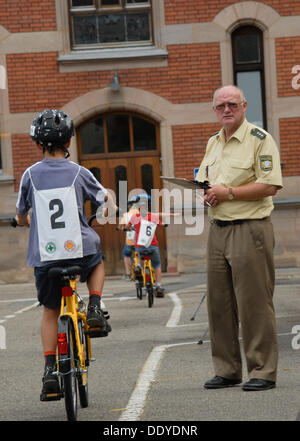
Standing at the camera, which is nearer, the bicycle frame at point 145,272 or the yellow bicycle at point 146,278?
the yellow bicycle at point 146,278

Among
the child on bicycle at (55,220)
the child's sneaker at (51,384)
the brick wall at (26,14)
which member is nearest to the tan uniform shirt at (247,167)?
the child on bicycle at (55,220)

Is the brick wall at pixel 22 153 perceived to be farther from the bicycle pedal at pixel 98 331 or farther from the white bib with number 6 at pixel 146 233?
the bicycle pedal at pixel 98 331

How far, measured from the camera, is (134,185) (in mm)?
20547

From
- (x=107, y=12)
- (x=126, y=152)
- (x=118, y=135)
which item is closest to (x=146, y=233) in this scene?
(x=126, y=152)

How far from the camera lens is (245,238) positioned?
20.5 feet

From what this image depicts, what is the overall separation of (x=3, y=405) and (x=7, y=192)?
14.0 meters

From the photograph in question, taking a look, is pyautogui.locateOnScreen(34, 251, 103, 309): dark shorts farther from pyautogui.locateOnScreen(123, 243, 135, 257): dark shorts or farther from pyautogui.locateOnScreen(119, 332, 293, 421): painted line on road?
pyautogui.locateOnScreen(123, 243, 135, 257): dark shorts

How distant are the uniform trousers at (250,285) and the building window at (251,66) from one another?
14.4 m

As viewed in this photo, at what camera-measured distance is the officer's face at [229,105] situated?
6.28 meters

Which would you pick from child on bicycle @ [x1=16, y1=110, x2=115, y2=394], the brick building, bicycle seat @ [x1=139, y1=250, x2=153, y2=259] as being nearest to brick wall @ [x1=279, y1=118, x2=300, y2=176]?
the brick building

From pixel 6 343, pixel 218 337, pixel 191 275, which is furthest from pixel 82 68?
pixel 218 337

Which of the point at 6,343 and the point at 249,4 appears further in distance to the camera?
the point at 249,4

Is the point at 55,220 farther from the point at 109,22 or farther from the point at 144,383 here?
the point at 109,22

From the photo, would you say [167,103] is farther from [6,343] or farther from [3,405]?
[3,405]
